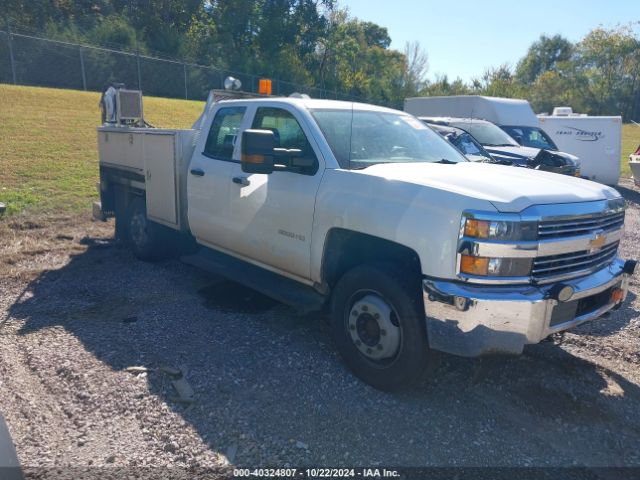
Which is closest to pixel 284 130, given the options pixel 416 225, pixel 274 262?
pixel 274 262

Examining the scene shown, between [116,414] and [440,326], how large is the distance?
213cm

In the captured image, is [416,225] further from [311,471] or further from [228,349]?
[228,349]

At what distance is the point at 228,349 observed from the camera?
14.4ft

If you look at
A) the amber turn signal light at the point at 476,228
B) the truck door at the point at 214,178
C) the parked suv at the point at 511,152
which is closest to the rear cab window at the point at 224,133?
the truck door at the point at 214,178

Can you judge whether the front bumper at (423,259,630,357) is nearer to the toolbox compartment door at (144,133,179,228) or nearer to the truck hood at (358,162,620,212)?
the truck hood at (358,162,620,212)

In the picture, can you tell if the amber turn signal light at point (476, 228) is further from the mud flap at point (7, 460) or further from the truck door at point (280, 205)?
the mud flap at point (7, 460)

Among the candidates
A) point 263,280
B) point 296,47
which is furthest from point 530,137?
point 296,47

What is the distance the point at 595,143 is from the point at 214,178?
49.8 ft

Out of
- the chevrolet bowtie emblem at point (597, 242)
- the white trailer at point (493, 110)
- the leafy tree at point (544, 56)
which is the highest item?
the leafy tree at point (544, 56)

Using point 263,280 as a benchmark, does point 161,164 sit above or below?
above

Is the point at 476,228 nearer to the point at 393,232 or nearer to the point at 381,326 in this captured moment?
the point at 393,232

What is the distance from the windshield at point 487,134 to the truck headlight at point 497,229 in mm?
9600

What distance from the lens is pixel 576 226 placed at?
137 inches

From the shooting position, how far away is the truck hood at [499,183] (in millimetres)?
3297
